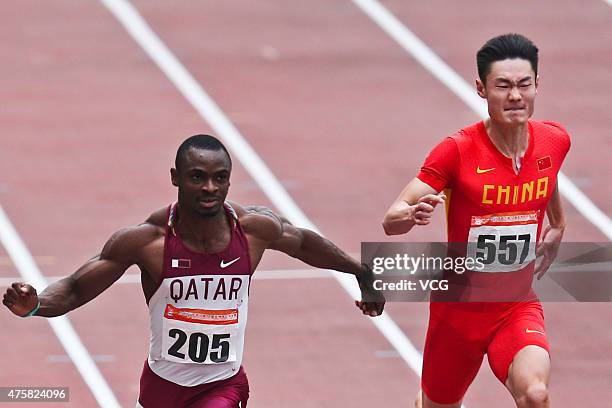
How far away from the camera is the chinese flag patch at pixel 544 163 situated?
9.41 meters

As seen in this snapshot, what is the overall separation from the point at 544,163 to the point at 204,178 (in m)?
2.05

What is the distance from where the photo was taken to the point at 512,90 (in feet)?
30.1

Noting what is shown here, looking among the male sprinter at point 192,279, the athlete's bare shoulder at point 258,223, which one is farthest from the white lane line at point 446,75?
the male sprinter at point 192,279

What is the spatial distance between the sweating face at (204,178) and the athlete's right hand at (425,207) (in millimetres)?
1042

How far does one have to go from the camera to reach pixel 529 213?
368 inches

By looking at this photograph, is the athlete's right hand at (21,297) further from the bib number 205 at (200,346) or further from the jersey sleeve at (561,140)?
the jersey sleeve at (561,140)

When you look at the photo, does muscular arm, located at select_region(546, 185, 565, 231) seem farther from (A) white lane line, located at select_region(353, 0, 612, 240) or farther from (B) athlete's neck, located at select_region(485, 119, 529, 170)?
(A) white lane line, located at select_region(353, 0, 612, 240)

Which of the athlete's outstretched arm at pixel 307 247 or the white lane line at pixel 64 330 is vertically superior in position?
the athlete's outstretched arm at pixel 307 247

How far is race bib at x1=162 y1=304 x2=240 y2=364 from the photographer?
347 inches

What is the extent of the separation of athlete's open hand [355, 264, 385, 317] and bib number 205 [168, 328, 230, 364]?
97cm

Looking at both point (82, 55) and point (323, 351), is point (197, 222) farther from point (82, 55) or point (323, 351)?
point (82, 55)

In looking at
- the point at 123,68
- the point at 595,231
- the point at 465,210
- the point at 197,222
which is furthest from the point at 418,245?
the point at 123,68

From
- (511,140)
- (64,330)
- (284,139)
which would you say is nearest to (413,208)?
(511,140)

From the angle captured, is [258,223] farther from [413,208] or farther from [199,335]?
[413,208]
